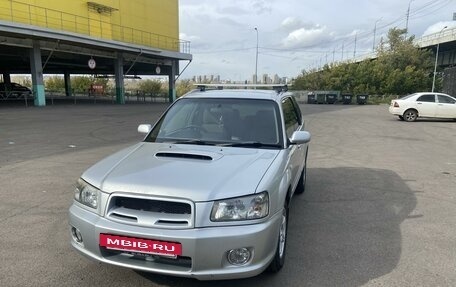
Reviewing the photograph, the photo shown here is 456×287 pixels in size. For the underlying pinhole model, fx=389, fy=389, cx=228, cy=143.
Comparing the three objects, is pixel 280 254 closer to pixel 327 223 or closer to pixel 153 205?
pixel 153 205

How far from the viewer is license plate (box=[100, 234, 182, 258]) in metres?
2.88

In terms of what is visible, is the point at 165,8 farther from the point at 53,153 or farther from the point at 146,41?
the point at 53,153

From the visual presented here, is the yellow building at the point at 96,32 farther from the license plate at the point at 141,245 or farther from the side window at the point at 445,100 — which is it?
the license plate at the point at 141,245

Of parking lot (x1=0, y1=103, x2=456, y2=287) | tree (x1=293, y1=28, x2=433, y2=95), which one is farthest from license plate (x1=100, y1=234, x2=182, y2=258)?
tree (x1=293, y1=28, x2=433, y2=95)

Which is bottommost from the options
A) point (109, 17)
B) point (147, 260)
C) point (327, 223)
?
point (327, 223)

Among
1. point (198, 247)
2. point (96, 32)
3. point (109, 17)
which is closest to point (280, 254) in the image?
point (198, 247)

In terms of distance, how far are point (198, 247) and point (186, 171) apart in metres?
0.69

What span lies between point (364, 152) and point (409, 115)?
38.6 ft

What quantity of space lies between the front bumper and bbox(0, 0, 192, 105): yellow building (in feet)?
79.8

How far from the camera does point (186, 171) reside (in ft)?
10.8

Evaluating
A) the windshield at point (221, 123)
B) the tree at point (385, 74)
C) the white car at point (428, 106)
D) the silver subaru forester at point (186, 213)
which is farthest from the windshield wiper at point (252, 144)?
the tree at point (385, 74)

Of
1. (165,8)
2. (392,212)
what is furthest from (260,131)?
(165,8)

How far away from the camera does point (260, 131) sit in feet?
14.3

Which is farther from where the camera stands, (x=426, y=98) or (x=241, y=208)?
(x=426, y=98)
